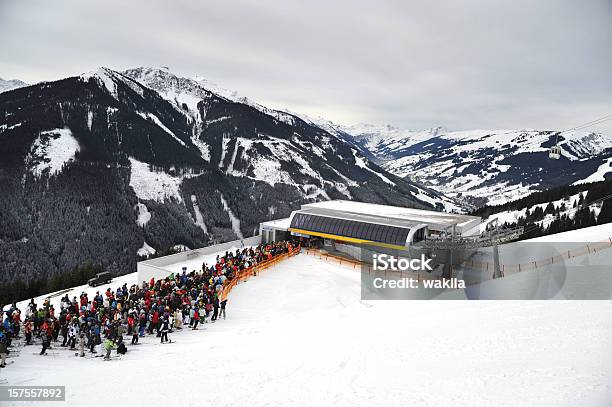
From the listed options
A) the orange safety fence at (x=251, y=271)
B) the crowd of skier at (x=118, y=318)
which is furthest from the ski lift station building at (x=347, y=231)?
the crowd of skier at (x=118, y=318)

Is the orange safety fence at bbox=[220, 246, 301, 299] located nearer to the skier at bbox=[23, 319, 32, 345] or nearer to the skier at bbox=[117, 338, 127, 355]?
the skier at bbox=[117, 338, 127, 355]

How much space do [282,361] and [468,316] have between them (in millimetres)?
8413

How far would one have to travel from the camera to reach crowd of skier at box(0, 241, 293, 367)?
16.2m

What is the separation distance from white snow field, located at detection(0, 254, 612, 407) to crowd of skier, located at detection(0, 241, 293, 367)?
2.34 feet

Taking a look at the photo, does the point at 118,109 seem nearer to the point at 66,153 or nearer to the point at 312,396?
the point at 66,153

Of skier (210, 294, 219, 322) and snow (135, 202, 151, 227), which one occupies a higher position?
snow (135, 202, 151, 227)

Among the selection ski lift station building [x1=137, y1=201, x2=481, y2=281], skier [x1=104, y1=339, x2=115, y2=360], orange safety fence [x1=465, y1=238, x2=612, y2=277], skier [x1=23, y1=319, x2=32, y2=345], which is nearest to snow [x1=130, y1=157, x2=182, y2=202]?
Result: ski lift station building [x1=137, y1=201, x2=481, y2=281]

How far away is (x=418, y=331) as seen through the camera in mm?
16562

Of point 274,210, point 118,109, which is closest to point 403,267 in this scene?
point 274,210

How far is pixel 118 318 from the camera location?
17719mm

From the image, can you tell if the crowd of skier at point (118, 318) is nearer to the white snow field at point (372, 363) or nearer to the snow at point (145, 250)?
the white snow field at point (372, 363)

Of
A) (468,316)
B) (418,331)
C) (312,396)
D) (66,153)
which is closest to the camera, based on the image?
(312,396)

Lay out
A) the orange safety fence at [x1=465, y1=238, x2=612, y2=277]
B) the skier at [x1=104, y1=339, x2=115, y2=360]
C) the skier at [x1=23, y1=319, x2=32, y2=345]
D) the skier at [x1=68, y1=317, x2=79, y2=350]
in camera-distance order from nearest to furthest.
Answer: the skier at [x1=104, y1=339, x2=115, y2=360] → the skier at [x1=23, y1=319, x2=32, y2=345] → the skier at [x1=68, y1=317, x2=79, y2=350] → the orange safety fence at [x1=465, y1=238, x2=612, y2=277]

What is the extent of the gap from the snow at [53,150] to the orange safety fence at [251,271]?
425 ft
